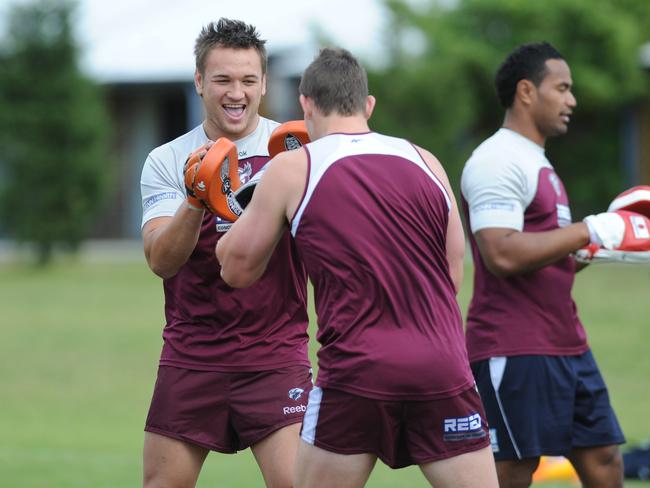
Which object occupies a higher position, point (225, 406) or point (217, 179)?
point (217, 179)

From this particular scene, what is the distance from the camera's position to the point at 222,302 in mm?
5004

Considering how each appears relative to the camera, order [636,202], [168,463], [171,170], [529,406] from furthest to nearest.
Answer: [529,406]
[636,202]
[171,170]
[168,463]

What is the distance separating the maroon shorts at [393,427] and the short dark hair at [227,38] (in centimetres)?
168

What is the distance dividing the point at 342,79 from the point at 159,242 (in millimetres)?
1082

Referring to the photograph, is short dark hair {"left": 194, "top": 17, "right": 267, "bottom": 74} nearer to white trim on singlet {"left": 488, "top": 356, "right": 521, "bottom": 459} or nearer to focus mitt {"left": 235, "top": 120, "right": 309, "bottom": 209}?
focus mitt {"left": 235, "top": 120, "right": 309, "bottom": 209}

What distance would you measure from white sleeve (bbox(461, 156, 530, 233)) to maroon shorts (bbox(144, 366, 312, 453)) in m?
1.13

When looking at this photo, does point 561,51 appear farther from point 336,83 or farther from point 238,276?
point 238,276

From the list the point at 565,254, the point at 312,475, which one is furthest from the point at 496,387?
the point at 312,475

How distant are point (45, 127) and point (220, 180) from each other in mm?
22811

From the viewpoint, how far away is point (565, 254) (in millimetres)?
5227

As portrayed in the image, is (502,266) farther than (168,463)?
Yes

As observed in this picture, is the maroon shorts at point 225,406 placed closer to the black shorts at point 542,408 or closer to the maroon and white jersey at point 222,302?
the maroon and white jersey at point 222,302

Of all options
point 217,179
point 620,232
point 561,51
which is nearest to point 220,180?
point 217,179

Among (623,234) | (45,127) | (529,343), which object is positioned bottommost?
(529,343)
